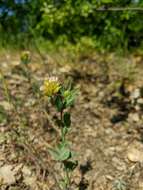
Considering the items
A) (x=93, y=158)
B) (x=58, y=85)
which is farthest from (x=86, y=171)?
(x=58, y=85)

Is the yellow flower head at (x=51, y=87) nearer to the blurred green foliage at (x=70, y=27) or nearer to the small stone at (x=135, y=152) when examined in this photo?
the small stone at (x=135, y=152)

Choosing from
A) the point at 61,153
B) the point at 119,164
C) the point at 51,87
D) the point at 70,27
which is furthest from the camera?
the point at 70,27

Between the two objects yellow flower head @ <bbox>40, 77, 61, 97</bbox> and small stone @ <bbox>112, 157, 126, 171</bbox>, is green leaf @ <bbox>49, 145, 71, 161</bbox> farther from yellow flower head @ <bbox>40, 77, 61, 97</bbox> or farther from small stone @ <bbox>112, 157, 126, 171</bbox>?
small stone @ <bbox>112, 157, 126, 171</bbox>

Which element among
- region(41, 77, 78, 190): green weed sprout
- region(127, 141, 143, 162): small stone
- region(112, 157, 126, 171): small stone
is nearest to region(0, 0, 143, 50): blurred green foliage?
region(127, 141, 143, 162): small stone

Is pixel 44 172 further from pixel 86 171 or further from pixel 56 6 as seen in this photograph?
pixel 56 6

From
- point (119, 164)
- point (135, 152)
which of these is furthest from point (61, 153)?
point (135, 152)

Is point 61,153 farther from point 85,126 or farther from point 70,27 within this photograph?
point 70,27

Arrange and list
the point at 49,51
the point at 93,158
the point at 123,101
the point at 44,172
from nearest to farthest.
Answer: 1. the point at 44,172
2. the point at 93,158
3. the point at 123,101
4. the point at 49,51
